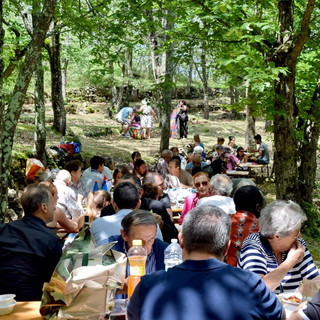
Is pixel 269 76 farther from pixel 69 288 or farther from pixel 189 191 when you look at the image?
pixel 69 288

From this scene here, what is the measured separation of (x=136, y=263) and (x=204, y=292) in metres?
1.27

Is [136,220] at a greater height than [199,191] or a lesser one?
greater

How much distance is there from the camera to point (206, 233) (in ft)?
7.29

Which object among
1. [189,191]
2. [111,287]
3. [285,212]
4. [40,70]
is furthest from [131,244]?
[40,70]

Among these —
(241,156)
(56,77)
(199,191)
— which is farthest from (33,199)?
(241,156)

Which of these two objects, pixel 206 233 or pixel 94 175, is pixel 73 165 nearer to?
pixel 94 175

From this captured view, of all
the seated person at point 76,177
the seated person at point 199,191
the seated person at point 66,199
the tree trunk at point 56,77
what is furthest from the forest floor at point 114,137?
the seated person at point 66,199

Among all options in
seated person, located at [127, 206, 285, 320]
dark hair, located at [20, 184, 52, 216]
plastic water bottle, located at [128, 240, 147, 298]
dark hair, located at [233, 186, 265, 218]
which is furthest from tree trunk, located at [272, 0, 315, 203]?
seated person, located at [127, 206, 285, 320]

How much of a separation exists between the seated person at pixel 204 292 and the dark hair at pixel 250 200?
209 centimetres

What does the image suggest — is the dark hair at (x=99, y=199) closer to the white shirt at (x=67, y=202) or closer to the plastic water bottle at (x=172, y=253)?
the white shirt at (x=67, y=202)

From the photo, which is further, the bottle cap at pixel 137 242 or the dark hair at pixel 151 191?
the dark hair at pixel 151 191

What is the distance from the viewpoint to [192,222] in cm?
229

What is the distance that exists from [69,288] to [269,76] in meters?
4.44

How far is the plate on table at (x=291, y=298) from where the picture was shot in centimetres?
308
